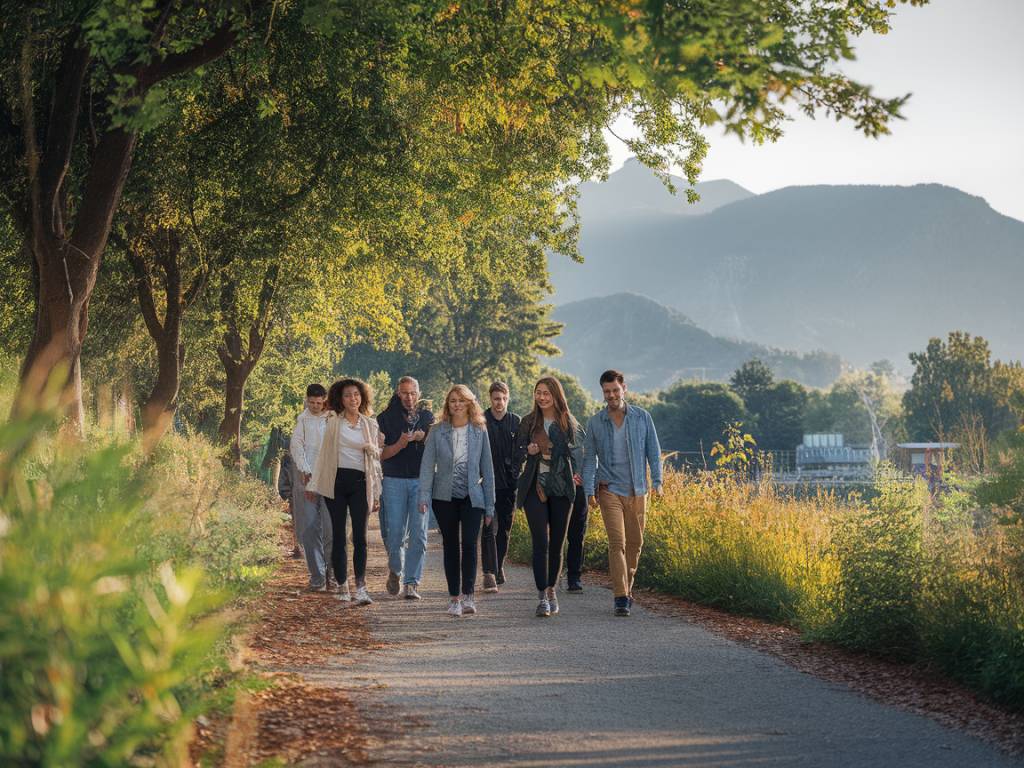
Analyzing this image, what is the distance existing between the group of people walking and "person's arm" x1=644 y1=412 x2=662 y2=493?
0.01 m

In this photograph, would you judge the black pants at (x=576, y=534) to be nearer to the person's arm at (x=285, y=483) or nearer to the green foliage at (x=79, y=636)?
the person's arm at (x=285, y=483)

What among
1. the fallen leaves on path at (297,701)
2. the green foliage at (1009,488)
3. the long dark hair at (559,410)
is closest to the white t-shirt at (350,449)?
the fallen leaves on path at (297,701)

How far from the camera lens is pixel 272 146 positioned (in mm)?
15414

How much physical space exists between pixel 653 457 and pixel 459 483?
194 cm

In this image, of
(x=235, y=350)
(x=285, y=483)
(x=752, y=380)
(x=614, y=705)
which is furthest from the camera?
(x=752, y=380)

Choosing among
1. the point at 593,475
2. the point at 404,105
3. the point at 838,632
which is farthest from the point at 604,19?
the point at 404,105

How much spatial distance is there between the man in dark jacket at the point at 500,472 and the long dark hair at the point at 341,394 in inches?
61.4

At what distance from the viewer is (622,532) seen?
11305mm

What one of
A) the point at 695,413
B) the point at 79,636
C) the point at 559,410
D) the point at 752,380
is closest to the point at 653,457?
the point at 559,410

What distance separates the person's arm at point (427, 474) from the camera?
1130 centimetres

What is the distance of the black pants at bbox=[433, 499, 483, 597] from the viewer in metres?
11.3

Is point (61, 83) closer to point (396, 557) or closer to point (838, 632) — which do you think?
point (396, 557)

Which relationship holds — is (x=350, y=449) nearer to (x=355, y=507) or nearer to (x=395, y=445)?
(x=395, y=445)

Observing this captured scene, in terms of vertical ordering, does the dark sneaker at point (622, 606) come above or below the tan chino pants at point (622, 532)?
below
